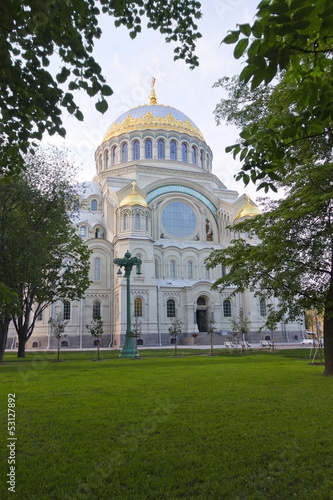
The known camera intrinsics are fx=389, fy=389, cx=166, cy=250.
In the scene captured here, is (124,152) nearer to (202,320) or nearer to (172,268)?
(172,268)

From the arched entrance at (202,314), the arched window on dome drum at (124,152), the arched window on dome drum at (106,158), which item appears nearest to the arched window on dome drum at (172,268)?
the arched entrance at (202,314)

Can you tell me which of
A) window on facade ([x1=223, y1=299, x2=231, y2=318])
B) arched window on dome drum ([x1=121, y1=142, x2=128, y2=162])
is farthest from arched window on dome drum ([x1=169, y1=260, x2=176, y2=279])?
arched window on dome drum ([x1=121, y1=142, x2=128, y2=162])

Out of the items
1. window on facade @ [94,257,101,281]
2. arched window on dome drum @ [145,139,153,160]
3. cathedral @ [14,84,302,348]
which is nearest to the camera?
cathedral @ [14,84,302,348]

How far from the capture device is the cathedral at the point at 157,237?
4031 centimetres

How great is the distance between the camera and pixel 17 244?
19.5 m

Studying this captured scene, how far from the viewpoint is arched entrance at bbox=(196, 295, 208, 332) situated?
42850mm

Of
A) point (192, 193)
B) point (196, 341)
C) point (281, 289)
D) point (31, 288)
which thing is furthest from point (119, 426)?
point (192, 193)

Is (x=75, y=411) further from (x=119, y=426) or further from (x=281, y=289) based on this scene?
(x=281, y=289)

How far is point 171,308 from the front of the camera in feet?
137

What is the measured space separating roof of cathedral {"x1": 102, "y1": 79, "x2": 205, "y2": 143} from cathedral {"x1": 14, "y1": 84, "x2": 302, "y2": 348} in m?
0.16

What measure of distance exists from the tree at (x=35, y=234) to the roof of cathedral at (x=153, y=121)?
103 ft

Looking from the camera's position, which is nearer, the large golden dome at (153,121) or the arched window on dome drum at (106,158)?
the large golden dome at (153,121)

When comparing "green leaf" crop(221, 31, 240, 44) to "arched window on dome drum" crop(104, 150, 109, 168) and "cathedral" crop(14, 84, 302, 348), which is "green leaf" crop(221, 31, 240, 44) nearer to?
"cathedral" crop(14, 84, 302, 348)

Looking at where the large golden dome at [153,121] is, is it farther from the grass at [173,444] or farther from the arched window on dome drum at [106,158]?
the grass at [173,444]
